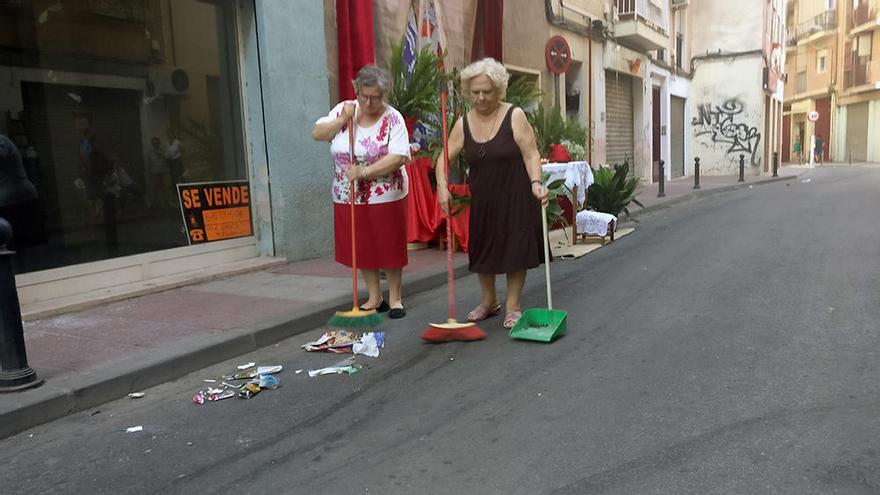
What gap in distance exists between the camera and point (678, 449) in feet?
9.50

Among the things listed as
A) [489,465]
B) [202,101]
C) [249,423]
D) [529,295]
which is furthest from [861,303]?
[202,101]

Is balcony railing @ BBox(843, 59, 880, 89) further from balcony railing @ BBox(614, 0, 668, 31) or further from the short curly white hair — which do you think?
the short curly white hair

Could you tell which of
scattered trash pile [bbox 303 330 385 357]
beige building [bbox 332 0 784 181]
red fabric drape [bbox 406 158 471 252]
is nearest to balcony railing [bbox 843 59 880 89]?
beige building [bbox 332 0 784 181]

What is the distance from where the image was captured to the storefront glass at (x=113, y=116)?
592cm

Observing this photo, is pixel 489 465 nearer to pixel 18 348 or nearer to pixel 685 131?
pixel 18 348

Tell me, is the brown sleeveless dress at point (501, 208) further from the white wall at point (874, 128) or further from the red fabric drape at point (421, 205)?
the white wall at point (874, 128)

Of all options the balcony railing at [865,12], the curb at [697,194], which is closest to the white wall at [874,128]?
the balcony railing at [865,12]

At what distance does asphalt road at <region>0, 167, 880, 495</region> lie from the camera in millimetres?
2766

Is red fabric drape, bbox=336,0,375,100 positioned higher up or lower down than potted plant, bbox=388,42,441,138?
higher up

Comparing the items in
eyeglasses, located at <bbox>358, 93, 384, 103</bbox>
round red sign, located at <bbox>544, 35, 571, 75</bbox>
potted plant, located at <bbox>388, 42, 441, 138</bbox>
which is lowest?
eyeglasses, located at <bbox>358, 93, 384, 103</bbox>

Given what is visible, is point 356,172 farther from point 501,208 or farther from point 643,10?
point 643,10

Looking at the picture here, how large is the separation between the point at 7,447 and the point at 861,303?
19.0 ft

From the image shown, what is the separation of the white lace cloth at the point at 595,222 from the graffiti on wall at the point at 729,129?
69.4 feet

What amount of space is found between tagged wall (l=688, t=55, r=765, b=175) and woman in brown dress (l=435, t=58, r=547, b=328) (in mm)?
25316
